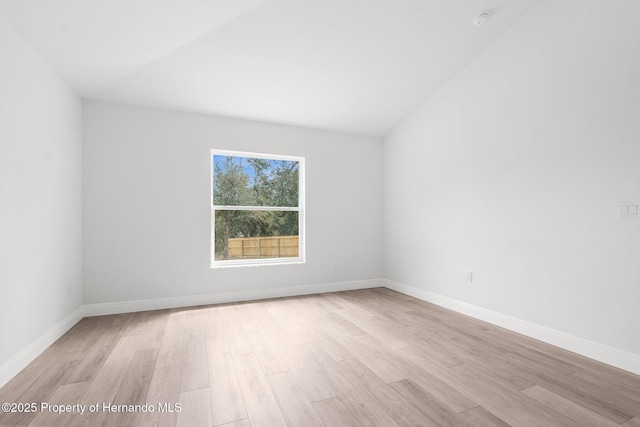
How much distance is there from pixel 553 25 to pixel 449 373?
10.1ft

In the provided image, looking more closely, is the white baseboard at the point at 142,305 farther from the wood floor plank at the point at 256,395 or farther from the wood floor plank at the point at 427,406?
the wood floor plank at the point at 427,406

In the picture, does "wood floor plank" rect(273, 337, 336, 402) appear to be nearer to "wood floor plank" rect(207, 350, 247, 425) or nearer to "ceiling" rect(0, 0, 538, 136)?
"wood floor plank" rect(207, 350, 247, 425)

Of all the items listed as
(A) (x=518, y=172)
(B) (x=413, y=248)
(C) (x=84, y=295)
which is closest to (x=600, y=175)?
(A) (x=518, y=172)

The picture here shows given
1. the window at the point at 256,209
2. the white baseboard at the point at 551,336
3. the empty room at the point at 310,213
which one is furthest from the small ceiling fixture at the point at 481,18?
the white baseboard at the point at 551,336

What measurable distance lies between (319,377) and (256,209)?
2.61 meters

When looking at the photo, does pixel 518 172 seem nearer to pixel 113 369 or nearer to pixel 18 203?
pixel 113 369

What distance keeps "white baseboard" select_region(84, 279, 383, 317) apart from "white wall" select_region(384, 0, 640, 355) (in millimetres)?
1294

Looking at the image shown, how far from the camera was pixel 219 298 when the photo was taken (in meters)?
3.95

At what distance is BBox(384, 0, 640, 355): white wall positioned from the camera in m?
2.31

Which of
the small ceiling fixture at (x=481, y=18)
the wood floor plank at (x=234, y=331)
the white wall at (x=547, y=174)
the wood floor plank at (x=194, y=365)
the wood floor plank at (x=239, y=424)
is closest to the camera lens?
the wood floor plank at (x=239, y=424)

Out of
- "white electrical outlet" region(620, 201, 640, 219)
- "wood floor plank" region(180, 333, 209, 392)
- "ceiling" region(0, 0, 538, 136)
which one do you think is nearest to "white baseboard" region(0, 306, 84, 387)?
"wood floor plank" region(180, 333, 209, 392)

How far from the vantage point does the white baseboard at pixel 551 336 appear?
7.39 ft

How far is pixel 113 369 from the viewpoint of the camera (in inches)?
88.0

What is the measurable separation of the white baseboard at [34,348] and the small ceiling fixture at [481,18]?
462 cm
